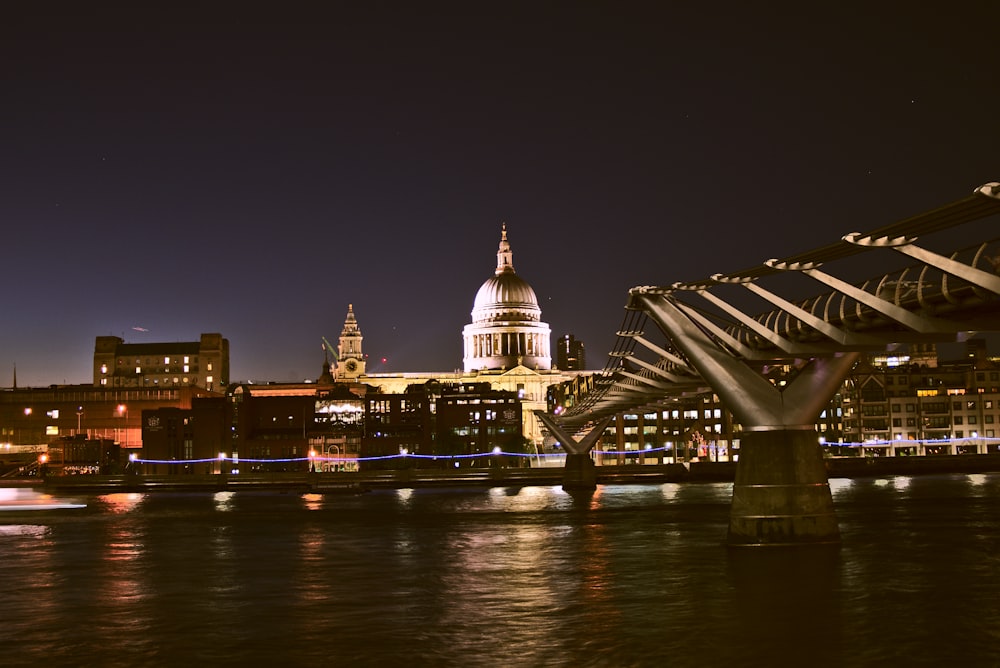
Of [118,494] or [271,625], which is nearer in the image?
[271,625]

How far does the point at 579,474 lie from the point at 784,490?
67.9 metres

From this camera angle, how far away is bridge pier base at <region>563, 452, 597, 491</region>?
107 meters

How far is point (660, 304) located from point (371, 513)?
142 feet

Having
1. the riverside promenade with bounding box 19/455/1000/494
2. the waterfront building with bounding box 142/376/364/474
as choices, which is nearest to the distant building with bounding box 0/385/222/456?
the waterfront building with bounding box 142/376/364/474

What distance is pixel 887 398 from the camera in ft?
546

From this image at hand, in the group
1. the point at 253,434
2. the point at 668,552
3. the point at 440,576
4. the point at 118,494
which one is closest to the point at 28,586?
the point at 440,576

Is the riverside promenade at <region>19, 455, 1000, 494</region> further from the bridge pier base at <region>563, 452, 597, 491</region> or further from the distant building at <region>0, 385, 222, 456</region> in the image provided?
the distant building at <region>0, 385, 222, 456</region>

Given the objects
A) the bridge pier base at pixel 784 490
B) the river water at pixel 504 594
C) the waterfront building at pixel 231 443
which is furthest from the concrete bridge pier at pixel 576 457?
the bridge pier base at pixel 784 490

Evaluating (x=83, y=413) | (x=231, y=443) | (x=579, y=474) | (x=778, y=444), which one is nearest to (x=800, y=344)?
(x=778, y=444)

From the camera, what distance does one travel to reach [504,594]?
3712 cm

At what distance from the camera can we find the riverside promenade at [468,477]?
128m

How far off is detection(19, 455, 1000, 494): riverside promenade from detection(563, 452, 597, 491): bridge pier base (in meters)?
16.6

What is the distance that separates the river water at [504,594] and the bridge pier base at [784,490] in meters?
0.68

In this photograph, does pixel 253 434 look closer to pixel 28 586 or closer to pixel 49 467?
pixel 49 467
